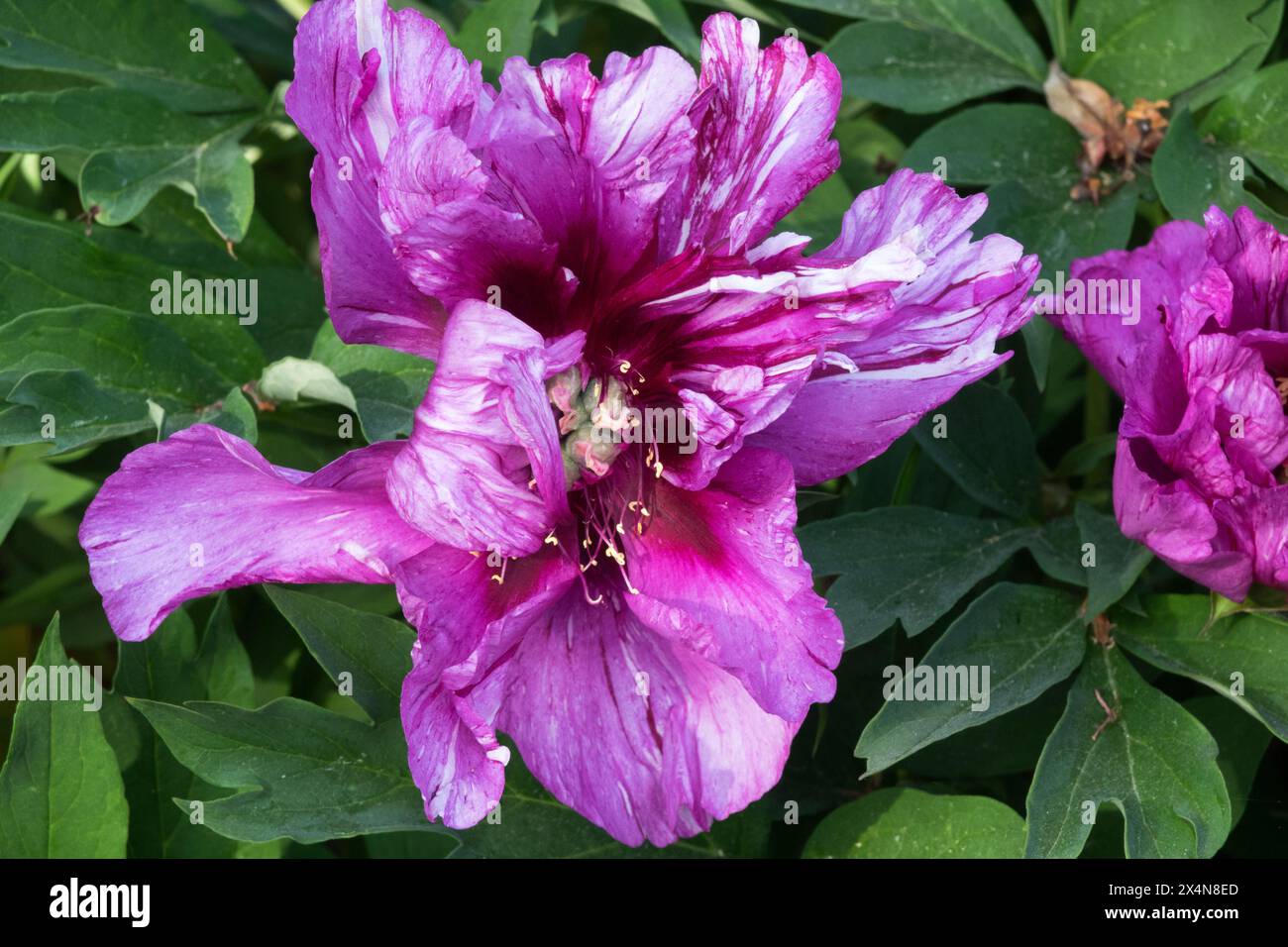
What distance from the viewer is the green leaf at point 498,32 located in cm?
111

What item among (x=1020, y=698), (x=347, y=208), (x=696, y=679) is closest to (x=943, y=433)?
(x=1020, y=698)

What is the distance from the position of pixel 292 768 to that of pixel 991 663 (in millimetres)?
507

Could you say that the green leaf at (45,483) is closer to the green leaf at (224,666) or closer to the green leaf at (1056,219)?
the green leaf at (224,666)

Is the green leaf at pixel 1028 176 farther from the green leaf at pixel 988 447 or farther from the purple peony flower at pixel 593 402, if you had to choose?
the purple peony flower at pixel 593 402

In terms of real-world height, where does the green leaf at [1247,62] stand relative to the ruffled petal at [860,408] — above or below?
above

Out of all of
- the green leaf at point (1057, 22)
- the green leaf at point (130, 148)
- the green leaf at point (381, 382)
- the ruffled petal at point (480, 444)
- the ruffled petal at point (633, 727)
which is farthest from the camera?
the green leaf at point (1057, 22)

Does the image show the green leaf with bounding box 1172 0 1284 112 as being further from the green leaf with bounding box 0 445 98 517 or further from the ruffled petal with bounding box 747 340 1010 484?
the green leaf with bounding box 0 445 98 517

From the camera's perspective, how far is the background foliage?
0.99 meters

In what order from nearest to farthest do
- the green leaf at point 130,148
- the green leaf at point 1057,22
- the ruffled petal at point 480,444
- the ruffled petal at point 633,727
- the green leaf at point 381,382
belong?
1. the ruffled petal at point 480,444
2. the ruffled petal at point 633,727
3. the green leaf at point 381,382
4. the green leaf at point 130,148
5. the green leaf at point 1057,22

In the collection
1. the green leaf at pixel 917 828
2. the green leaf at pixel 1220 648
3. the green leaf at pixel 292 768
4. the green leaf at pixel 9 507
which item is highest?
the green leaf at pixel 9 507

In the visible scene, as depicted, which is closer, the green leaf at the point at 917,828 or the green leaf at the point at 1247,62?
the green leaf at the point at 917,828

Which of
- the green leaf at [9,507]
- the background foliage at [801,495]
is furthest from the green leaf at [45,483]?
the green leaf at [9,507]
